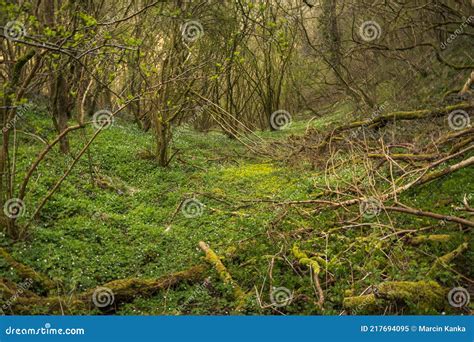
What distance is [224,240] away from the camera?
7781mm

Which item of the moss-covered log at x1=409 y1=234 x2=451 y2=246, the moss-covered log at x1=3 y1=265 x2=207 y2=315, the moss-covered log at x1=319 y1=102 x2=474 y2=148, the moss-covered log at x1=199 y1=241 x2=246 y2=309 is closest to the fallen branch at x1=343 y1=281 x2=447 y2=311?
the moss-covered log at x1=409 y1=234 x2=451 y2=246

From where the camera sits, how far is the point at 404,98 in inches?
687

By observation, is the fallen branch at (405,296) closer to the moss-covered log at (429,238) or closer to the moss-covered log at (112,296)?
the moss-covered log at (429,238)

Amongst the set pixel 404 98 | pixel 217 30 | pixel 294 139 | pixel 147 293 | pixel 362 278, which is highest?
pixel 217 30

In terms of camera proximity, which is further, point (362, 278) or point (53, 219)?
point (53, 219)

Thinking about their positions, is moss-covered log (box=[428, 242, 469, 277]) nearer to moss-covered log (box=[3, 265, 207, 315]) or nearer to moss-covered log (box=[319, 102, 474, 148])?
moss-covered log (box=[3, 265, 207, 315])

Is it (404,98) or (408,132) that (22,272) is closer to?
(408,132)

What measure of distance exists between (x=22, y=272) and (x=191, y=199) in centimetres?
496

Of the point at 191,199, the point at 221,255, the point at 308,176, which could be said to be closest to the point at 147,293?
the point at 221,255

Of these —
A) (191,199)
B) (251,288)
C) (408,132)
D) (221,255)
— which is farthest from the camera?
(408,132)

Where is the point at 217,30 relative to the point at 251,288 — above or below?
above

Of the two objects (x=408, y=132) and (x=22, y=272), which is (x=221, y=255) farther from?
(x=408, y=132)

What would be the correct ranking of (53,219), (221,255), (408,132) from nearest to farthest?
(221,255) < (53,219) < (408,132)

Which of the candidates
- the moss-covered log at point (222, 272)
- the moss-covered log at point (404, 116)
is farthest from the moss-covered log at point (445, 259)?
the moss-covered log at point (404, 116)
